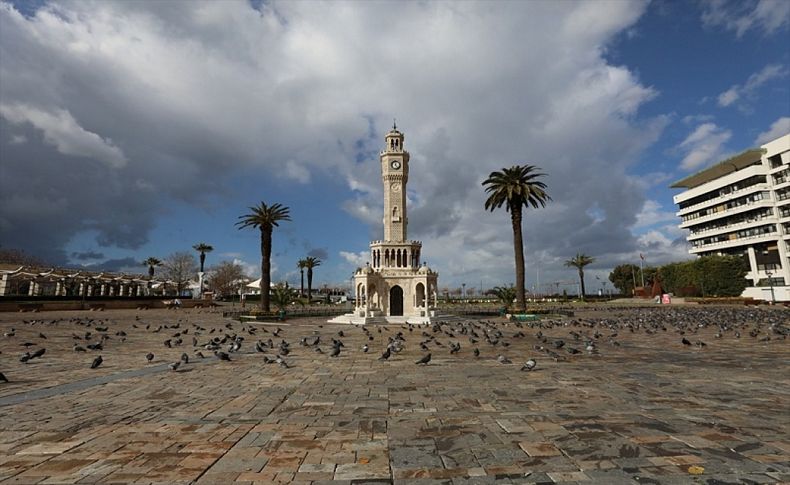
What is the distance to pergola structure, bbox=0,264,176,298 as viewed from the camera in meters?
61.2

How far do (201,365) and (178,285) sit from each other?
261 ft

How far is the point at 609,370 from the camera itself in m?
12.4

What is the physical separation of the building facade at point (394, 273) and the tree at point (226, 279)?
56.3 metres

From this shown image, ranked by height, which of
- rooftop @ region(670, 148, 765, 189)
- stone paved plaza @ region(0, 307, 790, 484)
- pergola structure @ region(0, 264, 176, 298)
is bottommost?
stone paved plaza @ region(0, 307, 790, 484)

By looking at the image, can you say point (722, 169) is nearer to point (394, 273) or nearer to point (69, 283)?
point (394, 273)

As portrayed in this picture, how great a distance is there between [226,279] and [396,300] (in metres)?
62.1

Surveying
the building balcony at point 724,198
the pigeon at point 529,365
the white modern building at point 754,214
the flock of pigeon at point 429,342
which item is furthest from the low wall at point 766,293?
the pigeon at point 529,365

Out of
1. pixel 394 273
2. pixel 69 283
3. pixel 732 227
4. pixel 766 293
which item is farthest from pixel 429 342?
pixel 732 227

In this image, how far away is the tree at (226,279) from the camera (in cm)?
9119

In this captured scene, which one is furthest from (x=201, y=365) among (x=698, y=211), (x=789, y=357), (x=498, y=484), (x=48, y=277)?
(x=698, y=211)

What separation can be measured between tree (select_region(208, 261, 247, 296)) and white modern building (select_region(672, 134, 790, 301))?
9727 cm

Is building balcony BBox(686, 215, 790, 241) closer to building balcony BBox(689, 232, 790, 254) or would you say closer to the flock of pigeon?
building balcony BBox(689, 232, 790, 254)

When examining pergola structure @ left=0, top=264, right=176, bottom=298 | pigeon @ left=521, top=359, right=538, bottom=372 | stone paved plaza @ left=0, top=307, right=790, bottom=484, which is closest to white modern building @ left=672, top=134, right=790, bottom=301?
pigeon @ left=521, top=359, right=538, bottom=372

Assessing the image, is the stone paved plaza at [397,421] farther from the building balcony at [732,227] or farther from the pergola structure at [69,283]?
the building balcony at [732,227]
